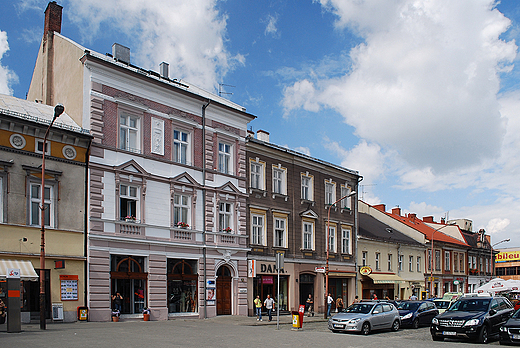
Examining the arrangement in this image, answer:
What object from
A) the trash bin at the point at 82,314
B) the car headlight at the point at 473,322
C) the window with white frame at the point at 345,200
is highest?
the window with white frame at the point at 345,200

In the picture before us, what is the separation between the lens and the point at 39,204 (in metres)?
22.6

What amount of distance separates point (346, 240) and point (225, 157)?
1487 cm

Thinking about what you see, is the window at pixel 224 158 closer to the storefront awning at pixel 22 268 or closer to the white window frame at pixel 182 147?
the white window frame at pixel 182 147

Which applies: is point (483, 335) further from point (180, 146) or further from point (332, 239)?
point (332, 239)

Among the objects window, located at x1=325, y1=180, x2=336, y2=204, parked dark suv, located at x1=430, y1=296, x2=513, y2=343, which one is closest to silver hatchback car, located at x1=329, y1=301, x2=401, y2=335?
parked dark suv, located at x1=430, y1=296, x2=513, y2=343

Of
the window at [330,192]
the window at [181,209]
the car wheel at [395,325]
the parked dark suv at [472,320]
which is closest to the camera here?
the parked dark suv at [472,320]

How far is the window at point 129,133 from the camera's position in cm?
2625

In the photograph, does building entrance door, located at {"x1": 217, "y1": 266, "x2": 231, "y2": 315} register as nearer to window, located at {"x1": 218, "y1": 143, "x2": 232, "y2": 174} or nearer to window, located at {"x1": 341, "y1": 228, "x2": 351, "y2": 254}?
window, located at {"x1": 218, "y1": 143, "x2": 232, "y2": 174}

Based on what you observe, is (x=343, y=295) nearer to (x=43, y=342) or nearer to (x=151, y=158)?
(x=151, y=158)

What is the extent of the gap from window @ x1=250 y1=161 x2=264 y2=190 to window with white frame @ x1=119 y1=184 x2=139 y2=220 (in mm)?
9000

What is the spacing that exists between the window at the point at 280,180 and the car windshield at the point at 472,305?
16.5 metres

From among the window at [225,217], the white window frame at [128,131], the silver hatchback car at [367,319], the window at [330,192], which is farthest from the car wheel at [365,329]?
the window at [330,192]

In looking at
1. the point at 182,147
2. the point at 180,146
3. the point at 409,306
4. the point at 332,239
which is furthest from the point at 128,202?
the point at 332,239

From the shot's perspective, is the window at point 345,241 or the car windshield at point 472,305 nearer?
the car windshield at point 472,305
